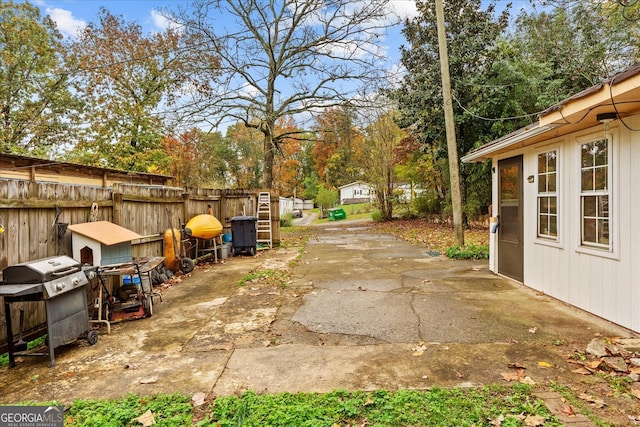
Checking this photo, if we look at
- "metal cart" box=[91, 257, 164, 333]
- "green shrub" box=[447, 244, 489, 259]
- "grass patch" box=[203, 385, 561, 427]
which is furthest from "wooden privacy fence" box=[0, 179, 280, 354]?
"green shrub" box=[447, 244, 489, 259]

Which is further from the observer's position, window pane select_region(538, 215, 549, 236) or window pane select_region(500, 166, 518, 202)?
window pane select_region(500, 166, 518, 202)

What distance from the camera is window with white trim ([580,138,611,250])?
407cm

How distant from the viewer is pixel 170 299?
545 cm

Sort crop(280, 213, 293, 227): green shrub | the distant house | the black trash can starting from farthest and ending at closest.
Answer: the distant house
crop(280, 213, 293, 227): green shrub
the black trash can

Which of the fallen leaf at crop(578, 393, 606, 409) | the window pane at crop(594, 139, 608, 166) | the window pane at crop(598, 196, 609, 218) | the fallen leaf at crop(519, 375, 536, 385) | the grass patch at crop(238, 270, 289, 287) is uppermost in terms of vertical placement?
the window pane at crop(594, 139, 608, 166)

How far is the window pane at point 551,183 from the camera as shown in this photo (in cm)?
505

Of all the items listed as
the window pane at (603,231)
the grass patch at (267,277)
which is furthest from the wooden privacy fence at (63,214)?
the window pane at (603,231)

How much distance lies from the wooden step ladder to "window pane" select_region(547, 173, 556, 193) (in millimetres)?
7980

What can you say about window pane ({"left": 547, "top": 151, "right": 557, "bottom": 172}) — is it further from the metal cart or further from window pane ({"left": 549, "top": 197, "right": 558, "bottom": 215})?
the metal cart

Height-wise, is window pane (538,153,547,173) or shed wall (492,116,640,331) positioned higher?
window pane (538,153,547,173)

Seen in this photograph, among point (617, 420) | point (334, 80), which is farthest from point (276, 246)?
point (617, 420)

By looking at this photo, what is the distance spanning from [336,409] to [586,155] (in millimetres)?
4504

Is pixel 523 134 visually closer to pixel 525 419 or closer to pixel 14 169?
pixel 525 419

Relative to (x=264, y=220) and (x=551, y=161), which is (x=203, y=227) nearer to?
(x=264, y=220)
